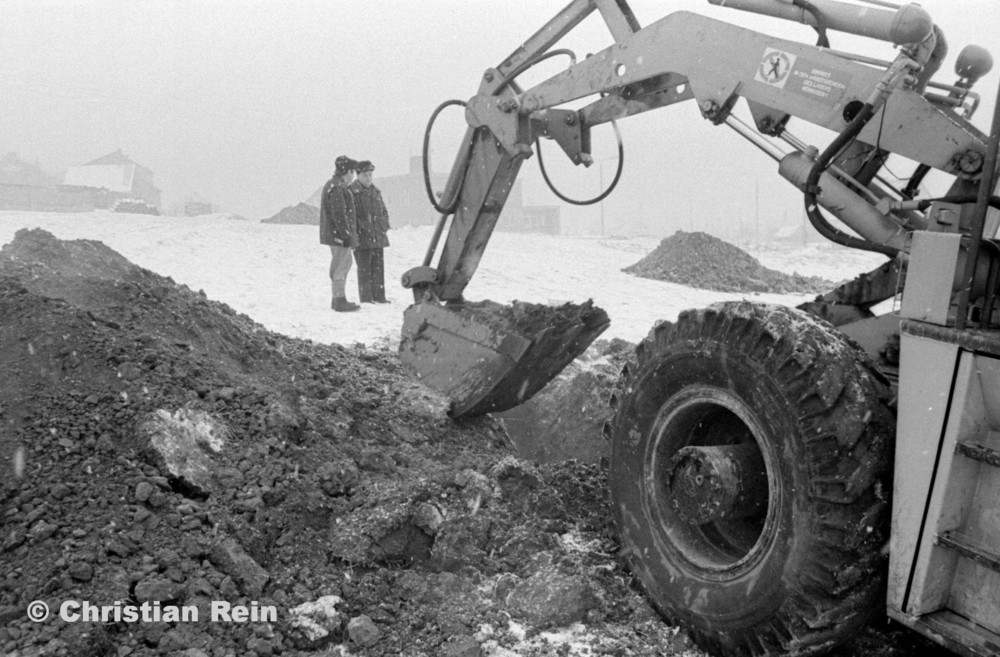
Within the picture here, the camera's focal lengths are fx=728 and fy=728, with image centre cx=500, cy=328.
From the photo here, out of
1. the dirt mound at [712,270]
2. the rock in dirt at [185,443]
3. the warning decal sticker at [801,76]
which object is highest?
the warning decal sticker at [801,76]

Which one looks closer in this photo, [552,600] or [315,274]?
[552,600]

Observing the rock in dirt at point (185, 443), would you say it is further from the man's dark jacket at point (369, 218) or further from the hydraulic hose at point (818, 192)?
the man's dark jacket at point (369, 218)

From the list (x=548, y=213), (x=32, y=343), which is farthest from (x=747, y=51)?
(x=548, y=213)

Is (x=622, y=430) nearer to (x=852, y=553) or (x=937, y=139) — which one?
(x=852, y=553)

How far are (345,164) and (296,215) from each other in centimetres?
1763

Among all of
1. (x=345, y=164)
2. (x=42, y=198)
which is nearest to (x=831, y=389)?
(x=345, y=164)

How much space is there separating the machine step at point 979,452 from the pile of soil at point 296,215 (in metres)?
24.6

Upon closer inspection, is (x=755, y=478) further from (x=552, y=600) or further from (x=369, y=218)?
(x=369, y=218)

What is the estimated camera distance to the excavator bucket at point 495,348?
464cm

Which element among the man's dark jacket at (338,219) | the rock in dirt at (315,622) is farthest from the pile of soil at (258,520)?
the man's dark jacket at (338,219)

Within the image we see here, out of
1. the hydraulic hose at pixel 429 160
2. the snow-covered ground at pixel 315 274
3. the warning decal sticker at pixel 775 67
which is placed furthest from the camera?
the snow-covered ground at pixel 315 274

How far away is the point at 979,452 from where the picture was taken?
2.14m

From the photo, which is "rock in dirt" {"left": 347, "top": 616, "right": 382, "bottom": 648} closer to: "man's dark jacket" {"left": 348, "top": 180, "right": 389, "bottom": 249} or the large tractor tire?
the large tractor tire

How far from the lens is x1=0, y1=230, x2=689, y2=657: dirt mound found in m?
2.75
